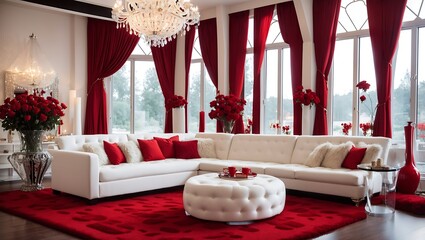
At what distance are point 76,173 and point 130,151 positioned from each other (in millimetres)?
1018

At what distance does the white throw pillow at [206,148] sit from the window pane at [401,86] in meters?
2.98

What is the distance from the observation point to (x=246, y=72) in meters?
9.16

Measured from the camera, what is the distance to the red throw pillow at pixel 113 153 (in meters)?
6.20

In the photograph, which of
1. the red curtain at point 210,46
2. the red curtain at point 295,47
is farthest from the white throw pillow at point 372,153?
the red curtain at point 210,46

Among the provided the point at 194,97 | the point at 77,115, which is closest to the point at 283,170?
the point at 194,97

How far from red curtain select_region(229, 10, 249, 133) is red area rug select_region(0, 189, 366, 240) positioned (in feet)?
11.1

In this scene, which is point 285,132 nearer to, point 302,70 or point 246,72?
point 302,70

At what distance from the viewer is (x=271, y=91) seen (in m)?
8.80

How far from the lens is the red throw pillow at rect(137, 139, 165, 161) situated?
6682 mm

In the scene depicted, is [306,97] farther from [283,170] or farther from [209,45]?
[209,45]

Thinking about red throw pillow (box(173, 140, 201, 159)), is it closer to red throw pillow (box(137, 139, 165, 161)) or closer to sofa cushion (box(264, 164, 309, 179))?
red throw pillow (box(137, 139, 165, 161))

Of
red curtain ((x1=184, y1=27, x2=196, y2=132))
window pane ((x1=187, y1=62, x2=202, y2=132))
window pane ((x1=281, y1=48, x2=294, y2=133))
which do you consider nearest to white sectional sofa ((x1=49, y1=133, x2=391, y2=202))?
window pane ((x1=281, y1=48, x2=294, y2=133))

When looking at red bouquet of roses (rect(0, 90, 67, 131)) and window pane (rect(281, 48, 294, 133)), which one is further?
window pane (rect(281, 48, 294, 133))

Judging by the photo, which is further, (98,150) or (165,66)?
(165,66)
